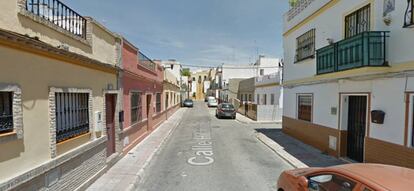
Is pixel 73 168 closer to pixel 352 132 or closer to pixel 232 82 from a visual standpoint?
pixel 352 132

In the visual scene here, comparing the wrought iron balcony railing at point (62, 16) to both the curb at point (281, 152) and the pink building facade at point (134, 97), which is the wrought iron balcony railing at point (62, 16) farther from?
the curb at point (281, 152)

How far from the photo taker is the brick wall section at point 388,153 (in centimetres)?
640

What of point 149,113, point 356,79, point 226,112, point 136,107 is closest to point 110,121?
point 136,107

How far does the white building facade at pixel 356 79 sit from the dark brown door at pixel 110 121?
7546 millimetres

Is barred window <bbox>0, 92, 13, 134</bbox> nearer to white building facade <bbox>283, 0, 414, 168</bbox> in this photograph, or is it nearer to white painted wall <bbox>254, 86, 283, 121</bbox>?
white building facade <bbox>283, 0, 414, 168</bbox>

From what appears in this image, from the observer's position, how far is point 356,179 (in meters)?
3.43

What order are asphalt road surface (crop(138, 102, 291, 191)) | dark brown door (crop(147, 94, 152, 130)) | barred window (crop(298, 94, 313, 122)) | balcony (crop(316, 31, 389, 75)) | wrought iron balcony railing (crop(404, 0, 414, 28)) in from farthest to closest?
dark brown door (crop(147, 94, 152, 130)) < barred window (crop(298, 94, 313, 122)) < balcony (crop(316, 31, 389, 75)) < asphalt road surface (crop(138, 102, 291, 191)) < wrought iron balcony railing (crop(404, 0, 414, 28))

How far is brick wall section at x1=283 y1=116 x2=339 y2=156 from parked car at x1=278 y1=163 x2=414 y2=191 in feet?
19.8

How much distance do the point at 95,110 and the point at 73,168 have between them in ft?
5.85

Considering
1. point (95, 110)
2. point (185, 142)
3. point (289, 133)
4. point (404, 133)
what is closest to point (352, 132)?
point (404, 133)

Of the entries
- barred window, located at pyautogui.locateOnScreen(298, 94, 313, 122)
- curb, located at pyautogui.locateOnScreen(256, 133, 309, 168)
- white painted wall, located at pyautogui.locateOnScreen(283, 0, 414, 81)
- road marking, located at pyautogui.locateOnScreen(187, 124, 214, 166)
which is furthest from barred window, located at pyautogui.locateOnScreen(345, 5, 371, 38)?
road marking, located at pyautogui.locateOnScreen(187, 124, 214, 166)

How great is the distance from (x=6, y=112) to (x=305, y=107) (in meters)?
11.5

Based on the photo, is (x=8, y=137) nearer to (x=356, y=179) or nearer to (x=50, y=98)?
(x=50, y=98)

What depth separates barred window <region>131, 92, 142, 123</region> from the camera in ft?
37.5
